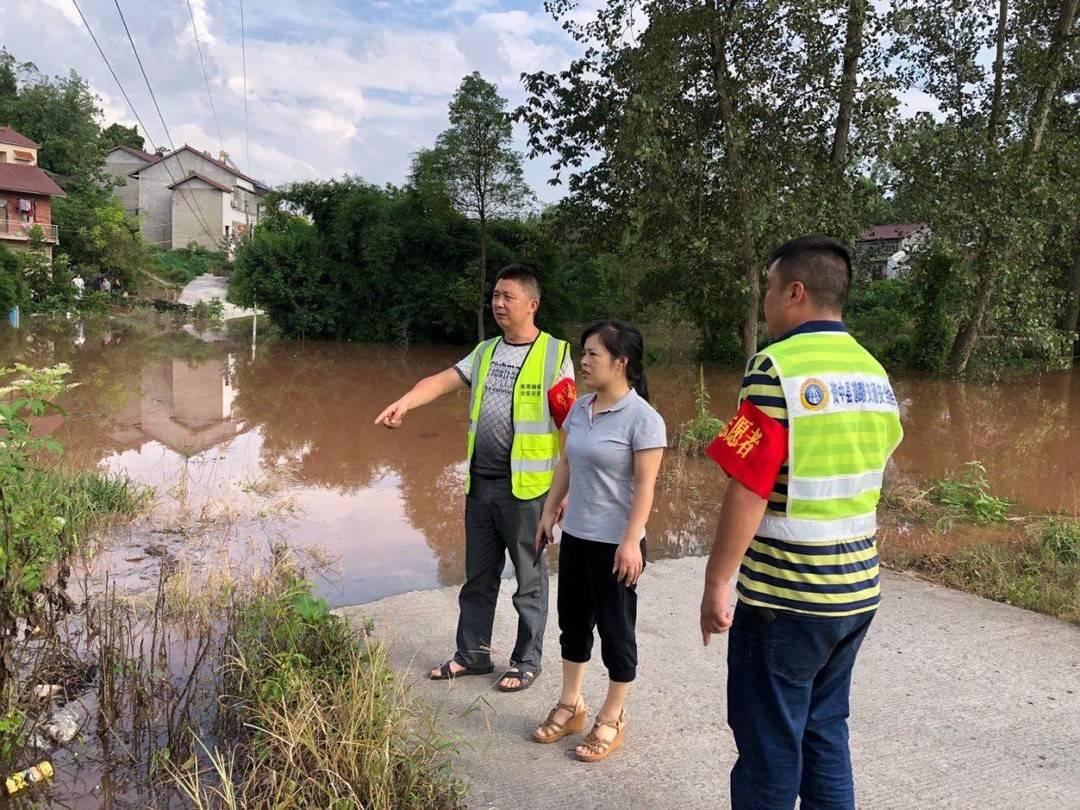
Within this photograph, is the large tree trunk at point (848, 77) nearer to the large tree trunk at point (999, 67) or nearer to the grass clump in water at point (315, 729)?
the large tree trunk at point (999, 67)

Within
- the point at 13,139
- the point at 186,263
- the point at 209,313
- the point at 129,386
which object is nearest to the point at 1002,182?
the point at 129,386

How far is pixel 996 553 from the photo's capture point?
5.66 metres

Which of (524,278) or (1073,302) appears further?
(1073,302)

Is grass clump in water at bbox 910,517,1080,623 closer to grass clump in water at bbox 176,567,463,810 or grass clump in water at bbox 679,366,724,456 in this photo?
grass clump in water at bbox 176,567,463,810

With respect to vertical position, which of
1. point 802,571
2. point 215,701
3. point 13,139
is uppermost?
point 13,139

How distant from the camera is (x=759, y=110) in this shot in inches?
368

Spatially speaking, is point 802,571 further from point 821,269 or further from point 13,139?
point 13,139

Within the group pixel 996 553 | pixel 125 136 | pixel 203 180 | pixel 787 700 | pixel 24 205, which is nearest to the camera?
pixel 787 700

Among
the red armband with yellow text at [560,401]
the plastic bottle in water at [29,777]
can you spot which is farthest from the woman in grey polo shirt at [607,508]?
the plastic bottle in water at [29,777]

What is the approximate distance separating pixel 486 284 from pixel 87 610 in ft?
65.1

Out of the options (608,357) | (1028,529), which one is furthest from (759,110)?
(608,357)

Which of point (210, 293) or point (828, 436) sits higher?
point (828, 436)

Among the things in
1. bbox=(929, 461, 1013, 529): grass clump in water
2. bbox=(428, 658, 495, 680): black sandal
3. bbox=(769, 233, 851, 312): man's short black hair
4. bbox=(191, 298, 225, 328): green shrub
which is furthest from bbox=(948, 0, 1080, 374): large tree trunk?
bbox=(191, 298, 225, 328): green shrub

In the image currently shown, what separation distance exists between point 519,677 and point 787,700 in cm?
167
